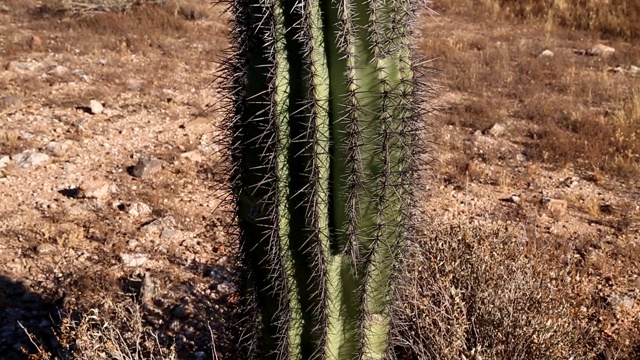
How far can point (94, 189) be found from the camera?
5078 mm

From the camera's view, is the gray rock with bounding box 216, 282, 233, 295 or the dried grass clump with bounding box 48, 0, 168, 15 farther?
the dried grass clump with bounding box 48, 0, 168, 15

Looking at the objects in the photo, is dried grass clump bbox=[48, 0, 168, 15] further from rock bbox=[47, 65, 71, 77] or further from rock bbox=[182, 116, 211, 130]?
rock bbox=[182, 116, 211, 130]

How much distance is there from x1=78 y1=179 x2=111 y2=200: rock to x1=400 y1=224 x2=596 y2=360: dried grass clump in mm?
2797

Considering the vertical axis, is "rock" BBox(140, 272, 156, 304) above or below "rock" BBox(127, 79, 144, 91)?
above

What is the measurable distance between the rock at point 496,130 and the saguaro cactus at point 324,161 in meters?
4.51

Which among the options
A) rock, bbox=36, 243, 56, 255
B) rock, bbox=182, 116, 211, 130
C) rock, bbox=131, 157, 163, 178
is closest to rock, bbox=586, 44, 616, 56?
rock, bbox=182, 116, 211, 130

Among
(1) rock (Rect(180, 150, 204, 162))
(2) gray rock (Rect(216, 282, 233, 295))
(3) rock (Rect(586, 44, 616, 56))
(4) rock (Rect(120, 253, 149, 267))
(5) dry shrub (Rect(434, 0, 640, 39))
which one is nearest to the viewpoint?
(2) gray rock (Rect(216, 282, 233, 295))

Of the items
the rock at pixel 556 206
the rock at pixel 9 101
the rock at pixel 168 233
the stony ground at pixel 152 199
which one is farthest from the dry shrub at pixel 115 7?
the rock at pixel 556 206

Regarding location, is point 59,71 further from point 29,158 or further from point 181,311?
point 181,311

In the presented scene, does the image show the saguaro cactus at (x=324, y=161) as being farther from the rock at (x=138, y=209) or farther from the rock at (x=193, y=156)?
the rock at (x=193, y=156)

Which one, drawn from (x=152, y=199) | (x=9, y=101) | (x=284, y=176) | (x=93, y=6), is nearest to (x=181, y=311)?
(x=152, y=199)

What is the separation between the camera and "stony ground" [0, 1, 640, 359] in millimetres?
3779

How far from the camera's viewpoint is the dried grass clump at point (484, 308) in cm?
276

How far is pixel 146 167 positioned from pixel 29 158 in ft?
3.31
